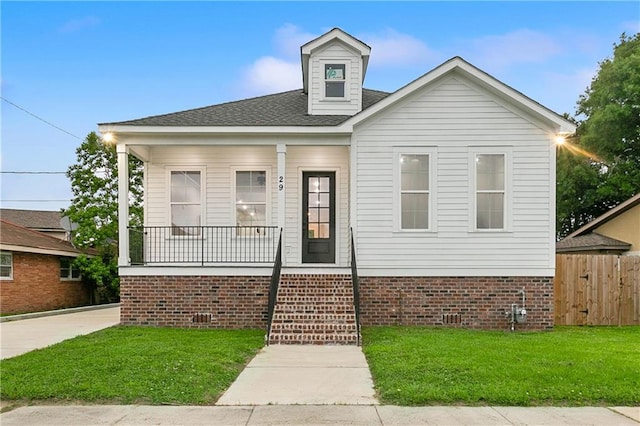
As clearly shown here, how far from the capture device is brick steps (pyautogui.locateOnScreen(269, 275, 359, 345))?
27.6 ft

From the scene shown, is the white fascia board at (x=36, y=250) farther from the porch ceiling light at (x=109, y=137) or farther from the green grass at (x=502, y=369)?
the green grass at (x=502, y=369)

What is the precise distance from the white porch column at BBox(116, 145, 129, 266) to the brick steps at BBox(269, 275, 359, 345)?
351 centimetres

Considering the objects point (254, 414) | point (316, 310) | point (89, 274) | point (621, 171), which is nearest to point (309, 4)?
point (316, 310)

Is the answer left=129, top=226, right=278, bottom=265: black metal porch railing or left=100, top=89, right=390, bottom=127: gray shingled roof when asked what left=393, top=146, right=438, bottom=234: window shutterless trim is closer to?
left=100, top=89, right=390, bottom=127: gray shingled roof

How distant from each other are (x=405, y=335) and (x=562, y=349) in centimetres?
259

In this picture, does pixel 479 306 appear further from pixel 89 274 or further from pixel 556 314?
pixel 89 274

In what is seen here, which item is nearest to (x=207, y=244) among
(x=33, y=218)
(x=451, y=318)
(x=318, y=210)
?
(x=318, y=210)

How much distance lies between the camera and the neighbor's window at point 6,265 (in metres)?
14.8

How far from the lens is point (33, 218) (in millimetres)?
31516

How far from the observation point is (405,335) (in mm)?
8742

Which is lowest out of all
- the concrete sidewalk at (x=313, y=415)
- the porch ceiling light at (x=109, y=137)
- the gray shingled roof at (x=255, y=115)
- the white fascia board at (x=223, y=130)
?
the concrete sidewalk at (x=313, y=415)

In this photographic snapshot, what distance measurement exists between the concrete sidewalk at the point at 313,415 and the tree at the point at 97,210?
14.5 meters

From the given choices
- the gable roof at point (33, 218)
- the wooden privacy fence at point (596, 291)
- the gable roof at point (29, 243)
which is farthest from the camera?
the gable roof at point (33, 218)

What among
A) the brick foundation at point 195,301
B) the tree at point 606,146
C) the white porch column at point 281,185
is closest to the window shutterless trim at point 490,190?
the white porch column at point 281,185
